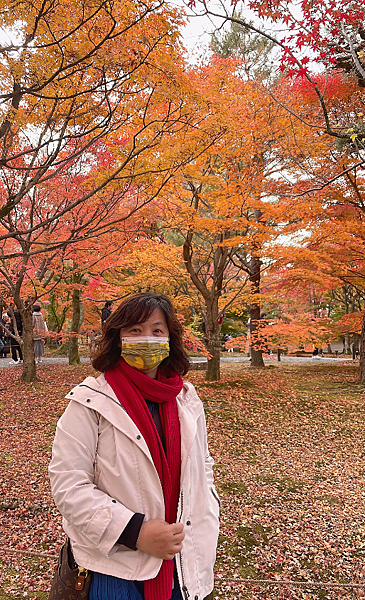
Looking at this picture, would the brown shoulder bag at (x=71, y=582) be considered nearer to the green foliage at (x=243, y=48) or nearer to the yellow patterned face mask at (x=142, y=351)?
the yellow patterned face mask at (x=142, y=351)

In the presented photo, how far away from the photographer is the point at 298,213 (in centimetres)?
780

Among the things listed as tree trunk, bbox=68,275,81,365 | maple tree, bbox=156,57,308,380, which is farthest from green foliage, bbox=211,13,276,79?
tree trunk, bbox=68,275,81,365

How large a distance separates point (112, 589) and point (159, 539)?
0.25m

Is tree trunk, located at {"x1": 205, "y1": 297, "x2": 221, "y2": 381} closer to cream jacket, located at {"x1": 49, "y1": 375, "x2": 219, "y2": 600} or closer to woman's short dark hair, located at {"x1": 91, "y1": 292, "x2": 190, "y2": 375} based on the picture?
woman's short dark hair, located at {"x1": 91, "y1": 292, "x2": 190, "y2": 375}

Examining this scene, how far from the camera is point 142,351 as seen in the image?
1.56 metres

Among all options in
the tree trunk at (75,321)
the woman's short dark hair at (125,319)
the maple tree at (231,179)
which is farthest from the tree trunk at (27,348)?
the woman's short dark hair at (125,319)

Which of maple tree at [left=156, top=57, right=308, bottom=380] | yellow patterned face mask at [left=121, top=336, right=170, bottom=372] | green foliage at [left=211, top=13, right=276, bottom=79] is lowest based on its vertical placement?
yellow patterned face mask at [left=121, top=336, right=170, bottom=372]

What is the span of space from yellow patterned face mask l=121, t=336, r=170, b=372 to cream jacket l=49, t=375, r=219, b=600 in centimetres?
18

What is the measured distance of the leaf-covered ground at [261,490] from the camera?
2645 millimetres

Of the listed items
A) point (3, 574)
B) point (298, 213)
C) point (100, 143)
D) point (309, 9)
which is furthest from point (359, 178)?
point (3, 574)

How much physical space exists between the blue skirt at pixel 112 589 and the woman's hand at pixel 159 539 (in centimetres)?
15

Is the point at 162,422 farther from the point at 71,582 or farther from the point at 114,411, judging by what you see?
the point at 71,582

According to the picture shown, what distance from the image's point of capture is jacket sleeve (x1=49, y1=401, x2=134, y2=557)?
119cm

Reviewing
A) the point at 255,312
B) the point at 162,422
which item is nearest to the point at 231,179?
the point at 255,312
